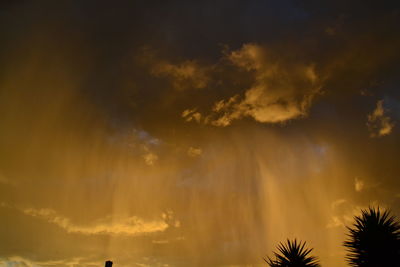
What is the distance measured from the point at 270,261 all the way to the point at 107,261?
40.1 ft

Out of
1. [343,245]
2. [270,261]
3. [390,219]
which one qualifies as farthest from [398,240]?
[270,261]

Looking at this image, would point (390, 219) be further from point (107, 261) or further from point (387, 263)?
point (107, 261)

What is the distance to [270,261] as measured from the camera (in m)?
22.5

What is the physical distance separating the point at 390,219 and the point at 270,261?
352 inches

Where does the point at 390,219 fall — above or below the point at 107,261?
above

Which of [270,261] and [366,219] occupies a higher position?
[366,219]

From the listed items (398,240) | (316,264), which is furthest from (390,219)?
(316,264)

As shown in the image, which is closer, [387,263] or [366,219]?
[387,263]

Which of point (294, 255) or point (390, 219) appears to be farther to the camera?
point (294, 255)

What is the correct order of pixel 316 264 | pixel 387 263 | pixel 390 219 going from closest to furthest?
pixel 387 263 → pixel 390 219 → pixel 316 264

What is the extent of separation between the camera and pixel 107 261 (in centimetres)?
2083

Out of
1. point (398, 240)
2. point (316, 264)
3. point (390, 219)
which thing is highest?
point (390, 219)

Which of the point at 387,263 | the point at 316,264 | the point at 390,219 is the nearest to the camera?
the point at 387,263

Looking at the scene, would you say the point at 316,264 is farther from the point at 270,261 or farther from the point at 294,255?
the point at 270,261
